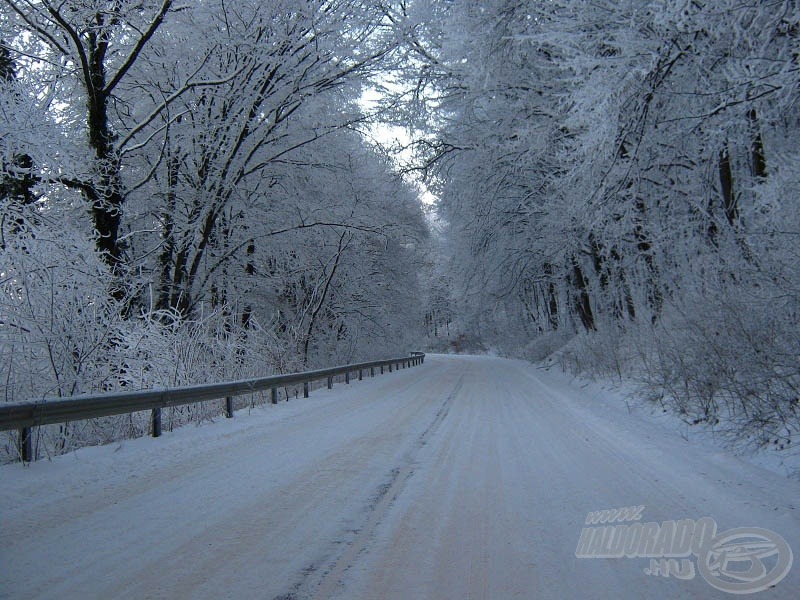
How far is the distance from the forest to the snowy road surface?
5.46ft

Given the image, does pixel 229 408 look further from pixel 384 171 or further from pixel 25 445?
pixel 384 171

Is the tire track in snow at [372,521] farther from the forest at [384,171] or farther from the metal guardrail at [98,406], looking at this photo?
the forest at [384,171]

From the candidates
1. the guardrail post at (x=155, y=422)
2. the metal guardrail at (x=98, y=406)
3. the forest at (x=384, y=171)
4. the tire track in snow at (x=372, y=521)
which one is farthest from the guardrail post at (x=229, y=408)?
the tire track in snow at (x=372, y=521)

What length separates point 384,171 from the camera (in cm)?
1770

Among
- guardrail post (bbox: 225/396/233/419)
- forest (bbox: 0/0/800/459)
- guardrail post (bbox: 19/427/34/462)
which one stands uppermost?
forest (bbox: 0/0/800/459)

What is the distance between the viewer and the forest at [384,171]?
668 cm

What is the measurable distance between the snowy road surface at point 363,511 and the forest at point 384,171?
1.66m

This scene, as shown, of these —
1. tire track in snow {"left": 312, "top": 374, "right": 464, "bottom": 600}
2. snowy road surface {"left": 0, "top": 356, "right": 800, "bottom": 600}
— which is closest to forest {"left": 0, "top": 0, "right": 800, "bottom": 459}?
snowy road surface {"left": 0, "top": 356, "right": 800, "bottom": 600}

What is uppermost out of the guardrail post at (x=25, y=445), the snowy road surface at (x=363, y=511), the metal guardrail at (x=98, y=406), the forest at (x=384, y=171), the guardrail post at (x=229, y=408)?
the forest at (x=384, y=171)

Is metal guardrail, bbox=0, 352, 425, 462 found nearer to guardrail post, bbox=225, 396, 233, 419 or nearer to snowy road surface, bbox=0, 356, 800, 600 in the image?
guardrail post, bbox=225, 396, 233, 419

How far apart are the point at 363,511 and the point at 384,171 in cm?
Result: 1480

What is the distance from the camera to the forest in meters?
6.68

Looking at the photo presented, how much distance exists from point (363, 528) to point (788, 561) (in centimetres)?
282

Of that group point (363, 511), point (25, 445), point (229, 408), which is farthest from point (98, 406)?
point (363, 511)
